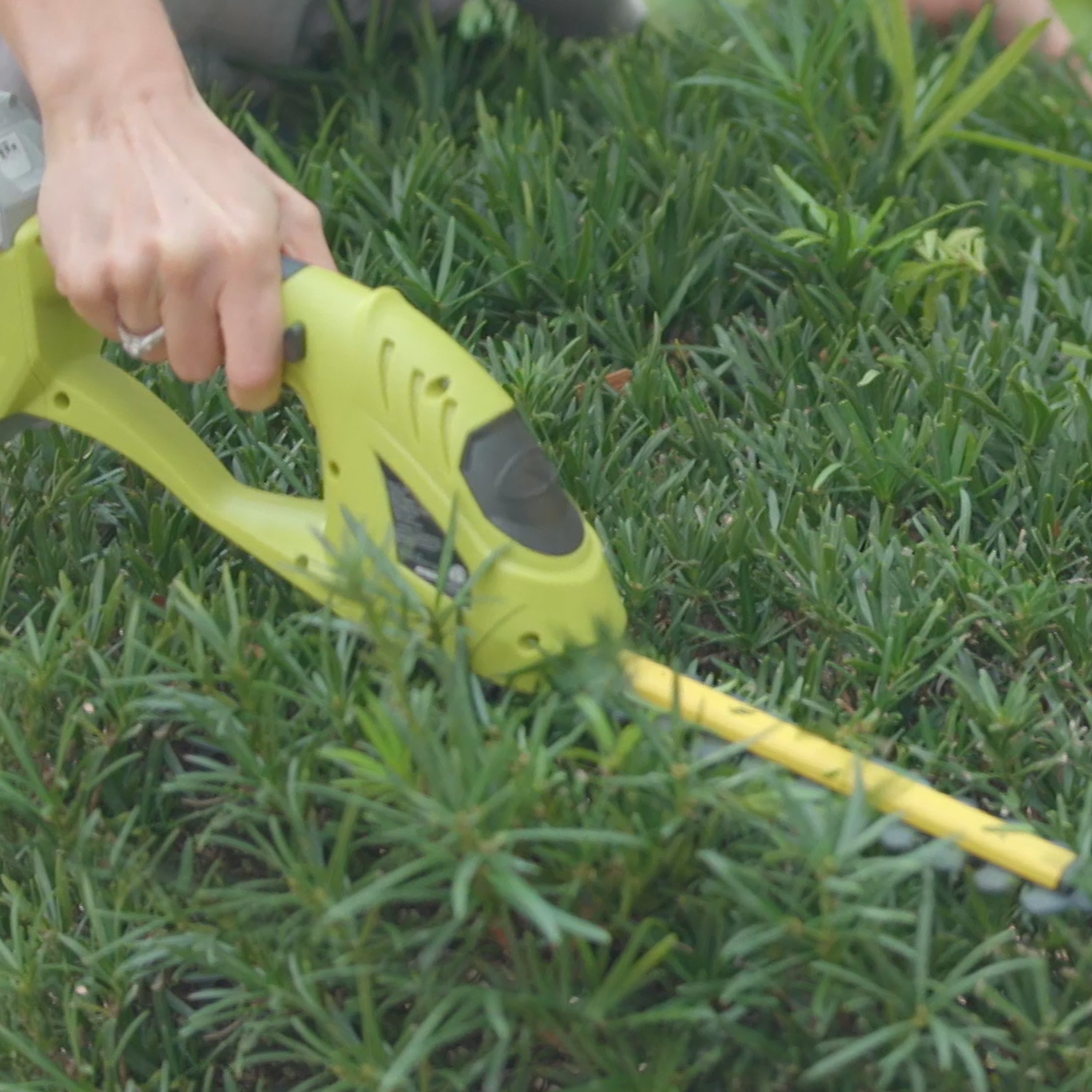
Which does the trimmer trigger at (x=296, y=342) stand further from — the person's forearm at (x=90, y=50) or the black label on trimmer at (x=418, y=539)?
the person's forearm at (x=90, y=50)

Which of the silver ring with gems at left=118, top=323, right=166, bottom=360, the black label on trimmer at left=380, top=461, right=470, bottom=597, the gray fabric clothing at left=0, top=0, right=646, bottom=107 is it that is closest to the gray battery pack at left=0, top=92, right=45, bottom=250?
the silver ring with gems at left=118, top=323, right=166, bottom=360

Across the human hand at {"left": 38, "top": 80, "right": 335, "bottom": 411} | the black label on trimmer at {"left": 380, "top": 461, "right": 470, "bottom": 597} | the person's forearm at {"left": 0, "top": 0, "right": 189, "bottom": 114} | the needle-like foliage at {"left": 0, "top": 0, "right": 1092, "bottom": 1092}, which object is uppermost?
the person's forearm at {"left": 0, "top": 0, "right": 189, "bottom": 114}

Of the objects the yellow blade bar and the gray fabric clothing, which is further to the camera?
the gray fabric clothing

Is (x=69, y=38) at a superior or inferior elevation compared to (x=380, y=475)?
superior

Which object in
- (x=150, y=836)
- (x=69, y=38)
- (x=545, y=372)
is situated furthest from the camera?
(x=545, y=372)

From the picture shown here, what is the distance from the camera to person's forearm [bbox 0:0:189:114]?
131 centimetres

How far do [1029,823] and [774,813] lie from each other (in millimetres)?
205

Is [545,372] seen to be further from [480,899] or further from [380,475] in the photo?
[480,899]

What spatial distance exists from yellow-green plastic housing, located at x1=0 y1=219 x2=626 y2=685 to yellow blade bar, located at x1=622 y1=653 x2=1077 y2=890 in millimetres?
82

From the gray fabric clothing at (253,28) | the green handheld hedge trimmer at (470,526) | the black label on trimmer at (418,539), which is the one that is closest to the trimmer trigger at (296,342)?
the green handheld hedge trimmer at (470,526)

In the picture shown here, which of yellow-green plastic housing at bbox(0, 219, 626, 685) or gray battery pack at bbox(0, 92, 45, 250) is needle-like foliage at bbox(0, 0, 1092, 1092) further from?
gray battery pack at bbox(0, 92, 45, 250)

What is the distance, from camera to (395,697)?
954 mm

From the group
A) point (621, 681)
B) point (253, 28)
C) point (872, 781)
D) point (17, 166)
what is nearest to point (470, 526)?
point (621, 681)

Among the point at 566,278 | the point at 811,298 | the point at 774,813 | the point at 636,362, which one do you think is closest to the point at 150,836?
the point at 774,813
